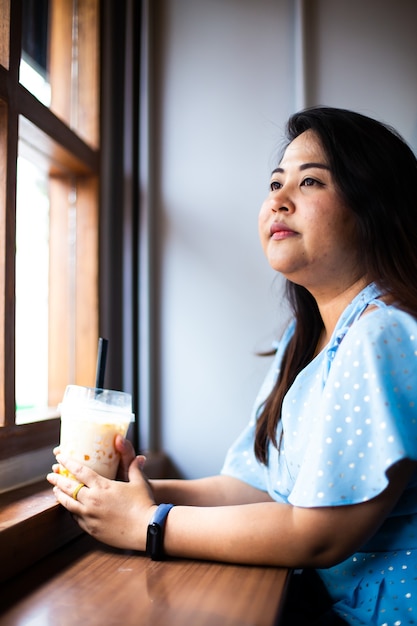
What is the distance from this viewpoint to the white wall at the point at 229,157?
1.73m

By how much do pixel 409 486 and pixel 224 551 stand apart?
0.33 meters

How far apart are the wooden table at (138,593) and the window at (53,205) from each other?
0.39m

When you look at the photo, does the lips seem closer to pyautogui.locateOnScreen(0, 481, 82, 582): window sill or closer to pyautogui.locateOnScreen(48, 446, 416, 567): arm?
pyautogui.locateOnScreen(48, 446, 416, 567): arm

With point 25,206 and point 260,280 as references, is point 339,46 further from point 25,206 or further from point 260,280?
point 25,206

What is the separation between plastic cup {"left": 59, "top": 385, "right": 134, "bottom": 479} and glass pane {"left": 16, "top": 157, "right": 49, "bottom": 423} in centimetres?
32

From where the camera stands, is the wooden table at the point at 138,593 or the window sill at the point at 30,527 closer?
the wooden table at the point at 138,593

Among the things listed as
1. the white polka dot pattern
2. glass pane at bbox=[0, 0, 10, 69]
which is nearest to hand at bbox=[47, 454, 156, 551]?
the white polka dot pattern

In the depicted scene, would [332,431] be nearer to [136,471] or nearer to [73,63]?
[136,471]

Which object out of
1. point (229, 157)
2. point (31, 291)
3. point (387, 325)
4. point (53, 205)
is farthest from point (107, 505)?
point (229, 157)

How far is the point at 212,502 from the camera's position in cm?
130

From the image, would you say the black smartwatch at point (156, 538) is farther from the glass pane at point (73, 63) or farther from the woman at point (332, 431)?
the glass pane at point (73, 63)

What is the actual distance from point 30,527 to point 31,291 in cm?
73

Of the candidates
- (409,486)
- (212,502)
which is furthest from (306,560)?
(212,502)

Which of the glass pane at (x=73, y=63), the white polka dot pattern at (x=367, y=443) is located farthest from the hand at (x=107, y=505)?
the glass pane at (x=73, y=63)
